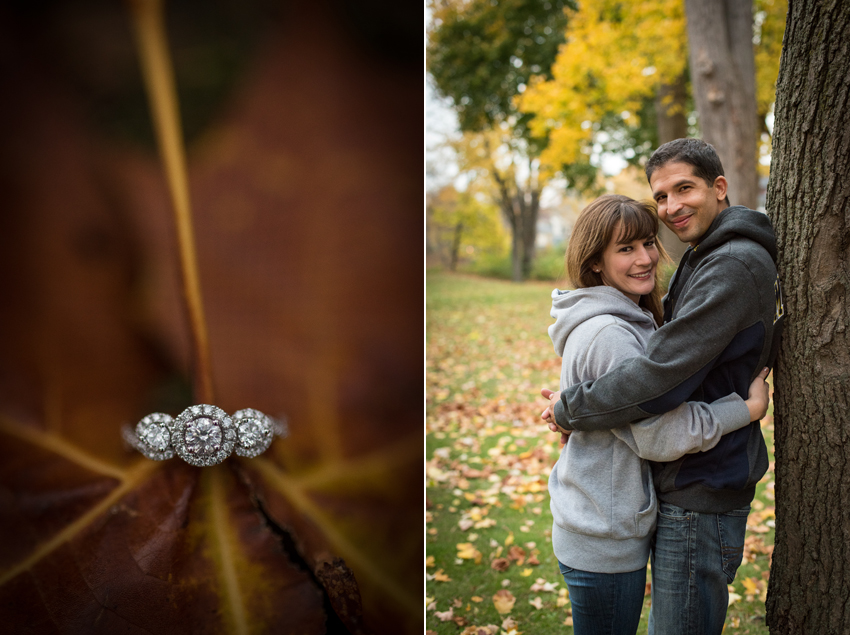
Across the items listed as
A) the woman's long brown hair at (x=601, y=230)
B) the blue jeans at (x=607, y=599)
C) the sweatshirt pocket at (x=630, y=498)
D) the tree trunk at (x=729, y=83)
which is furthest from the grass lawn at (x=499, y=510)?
the tree trunk at (x=729, y=83)

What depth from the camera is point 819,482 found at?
1.76 metres

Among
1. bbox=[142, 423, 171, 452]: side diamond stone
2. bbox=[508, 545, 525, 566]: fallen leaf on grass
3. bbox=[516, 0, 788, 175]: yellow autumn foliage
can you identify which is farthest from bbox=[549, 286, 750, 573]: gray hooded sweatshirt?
bbox=[516, 0, 788, 175]: yellow autumn foliage

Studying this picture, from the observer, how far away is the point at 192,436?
1606 millimetres

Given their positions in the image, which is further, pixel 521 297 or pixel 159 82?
pixel 521 297

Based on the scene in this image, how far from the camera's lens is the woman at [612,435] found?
5.00 ft

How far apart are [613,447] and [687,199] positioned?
0.73 metres

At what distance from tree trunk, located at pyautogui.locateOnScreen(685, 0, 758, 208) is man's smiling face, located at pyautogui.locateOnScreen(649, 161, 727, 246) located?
4193 millimetres

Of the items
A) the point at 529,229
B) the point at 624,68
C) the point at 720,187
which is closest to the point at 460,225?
the point at 529,229

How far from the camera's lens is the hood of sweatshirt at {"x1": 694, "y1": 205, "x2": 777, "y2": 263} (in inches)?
63.6

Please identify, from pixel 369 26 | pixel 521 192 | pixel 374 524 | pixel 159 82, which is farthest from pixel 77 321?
pixel 521 192

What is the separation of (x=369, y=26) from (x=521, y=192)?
50.9ft

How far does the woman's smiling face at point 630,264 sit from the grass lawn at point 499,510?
70.5 inches

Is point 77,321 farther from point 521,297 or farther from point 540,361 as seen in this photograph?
point 521,297

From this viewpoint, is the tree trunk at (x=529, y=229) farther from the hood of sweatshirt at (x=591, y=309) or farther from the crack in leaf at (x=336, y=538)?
the crack in leaf at (x=336, y=538)
